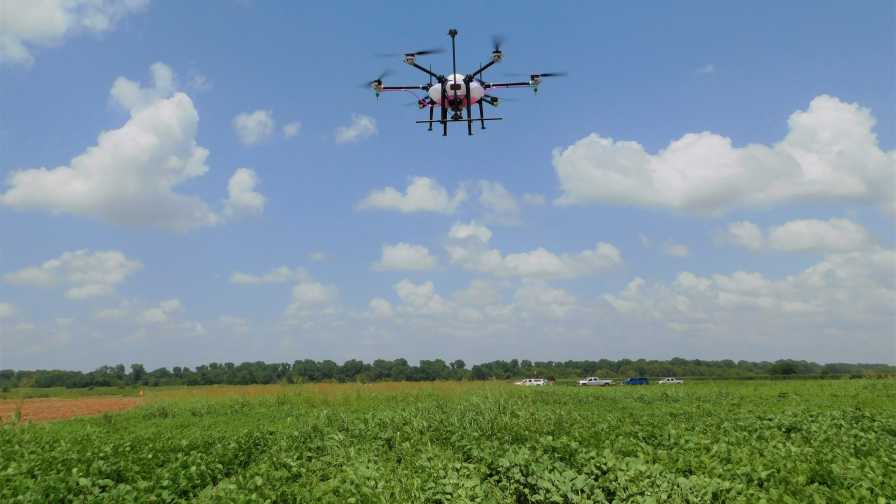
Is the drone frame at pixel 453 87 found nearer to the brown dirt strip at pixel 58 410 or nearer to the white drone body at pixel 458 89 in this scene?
the white drone body at pixel 458 89

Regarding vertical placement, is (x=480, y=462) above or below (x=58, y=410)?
above

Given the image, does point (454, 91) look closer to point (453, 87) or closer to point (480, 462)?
point (453, 87)

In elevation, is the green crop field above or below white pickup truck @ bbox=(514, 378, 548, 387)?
above

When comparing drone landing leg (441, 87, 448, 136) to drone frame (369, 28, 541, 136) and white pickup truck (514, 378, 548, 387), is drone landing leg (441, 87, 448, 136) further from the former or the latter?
white pickup truck (514, 378, 548, 387)

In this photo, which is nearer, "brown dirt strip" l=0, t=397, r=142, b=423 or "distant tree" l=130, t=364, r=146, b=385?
"brown dirt strip" l=0, t=397, r=142, b=423

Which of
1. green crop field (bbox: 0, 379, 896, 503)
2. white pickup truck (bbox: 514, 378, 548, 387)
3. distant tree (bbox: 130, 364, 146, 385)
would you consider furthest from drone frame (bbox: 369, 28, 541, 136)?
distant tree (bbox: 130, 364, 146, 385)

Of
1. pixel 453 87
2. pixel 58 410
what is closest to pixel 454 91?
pixel 453 87

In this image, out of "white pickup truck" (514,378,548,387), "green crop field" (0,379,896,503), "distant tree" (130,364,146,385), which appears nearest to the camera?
"green crop field" (0,379,896,503)

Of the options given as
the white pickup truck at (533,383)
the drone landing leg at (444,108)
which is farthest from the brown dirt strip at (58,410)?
the white pickup truck at (533,383)

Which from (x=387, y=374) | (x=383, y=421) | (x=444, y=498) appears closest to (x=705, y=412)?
(x=383, y=421)

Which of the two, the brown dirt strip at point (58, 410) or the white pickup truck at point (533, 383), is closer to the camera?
the brown dirt strip at point (58, 410)

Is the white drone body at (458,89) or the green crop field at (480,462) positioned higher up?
the white drone body at (458,89)

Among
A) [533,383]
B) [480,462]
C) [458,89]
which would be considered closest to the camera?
[480,462]
